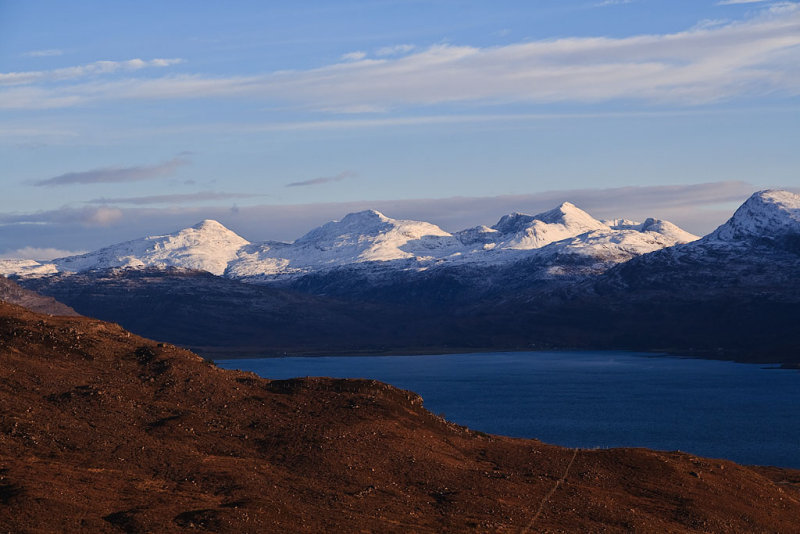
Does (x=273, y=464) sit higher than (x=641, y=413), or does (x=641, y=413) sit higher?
(x=273, y=464)

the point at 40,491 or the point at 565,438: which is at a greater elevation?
the point at 40,491

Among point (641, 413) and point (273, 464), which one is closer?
point (273, 464)

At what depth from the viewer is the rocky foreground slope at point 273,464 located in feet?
129

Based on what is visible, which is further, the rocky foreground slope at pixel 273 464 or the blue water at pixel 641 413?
the blue water at pixel 641 413

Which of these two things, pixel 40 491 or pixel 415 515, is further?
pixel 415 515

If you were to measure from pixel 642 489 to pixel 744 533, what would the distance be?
19.5 feet

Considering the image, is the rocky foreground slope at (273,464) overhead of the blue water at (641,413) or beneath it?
overhead

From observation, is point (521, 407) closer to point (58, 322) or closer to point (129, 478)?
point (58, 322)

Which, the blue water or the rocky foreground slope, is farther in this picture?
the blue water

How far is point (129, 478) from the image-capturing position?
42.1 meters

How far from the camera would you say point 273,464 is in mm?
47344

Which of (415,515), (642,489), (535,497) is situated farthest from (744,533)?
(415,515)

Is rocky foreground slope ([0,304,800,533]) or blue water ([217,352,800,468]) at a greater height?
rocky foreground slope ([0,304,800,533])

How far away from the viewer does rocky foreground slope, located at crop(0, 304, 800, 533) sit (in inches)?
1550
